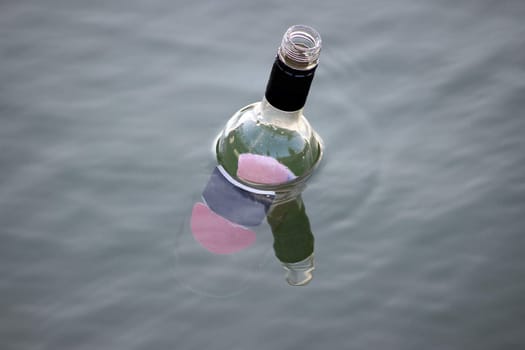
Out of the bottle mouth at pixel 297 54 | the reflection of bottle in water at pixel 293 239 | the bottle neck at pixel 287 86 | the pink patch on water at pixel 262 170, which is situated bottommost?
the reflection of bottle in water at pixel 293 239

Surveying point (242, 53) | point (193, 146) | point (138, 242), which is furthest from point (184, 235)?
point (242, 53)

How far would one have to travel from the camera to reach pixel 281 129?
2.05 metres

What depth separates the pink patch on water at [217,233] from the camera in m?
2.04

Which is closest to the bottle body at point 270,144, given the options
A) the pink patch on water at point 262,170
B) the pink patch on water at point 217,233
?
the pink patch on water at point 262,170

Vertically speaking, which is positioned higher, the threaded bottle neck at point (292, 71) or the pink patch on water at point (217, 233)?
the threaded bottle neck at point (292, 71)

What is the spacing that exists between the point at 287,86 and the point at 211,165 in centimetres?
44

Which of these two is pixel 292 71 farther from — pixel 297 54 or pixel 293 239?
pixel 293 239

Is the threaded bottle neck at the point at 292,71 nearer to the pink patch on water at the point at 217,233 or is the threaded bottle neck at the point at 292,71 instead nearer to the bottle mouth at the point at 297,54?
the bottle mouth at the point at 297,54

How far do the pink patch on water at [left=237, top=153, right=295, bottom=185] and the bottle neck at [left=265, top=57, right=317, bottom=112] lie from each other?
0.20 m

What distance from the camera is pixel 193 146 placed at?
2.24m

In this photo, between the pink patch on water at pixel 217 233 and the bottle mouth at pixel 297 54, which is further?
the pink patch on water at pixel 217 233

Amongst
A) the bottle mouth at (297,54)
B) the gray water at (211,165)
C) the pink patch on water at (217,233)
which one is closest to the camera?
the bottle mouth at (297,54)

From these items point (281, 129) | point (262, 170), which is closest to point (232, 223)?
point (262, 170)

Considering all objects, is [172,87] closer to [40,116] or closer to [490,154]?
[40,116]
